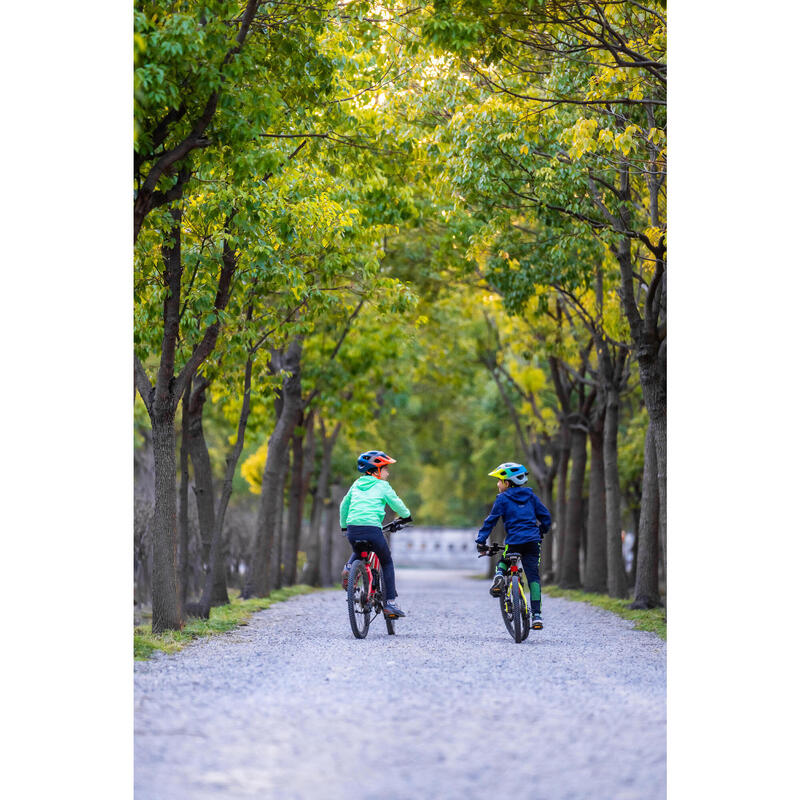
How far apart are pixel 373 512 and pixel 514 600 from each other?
190 cm

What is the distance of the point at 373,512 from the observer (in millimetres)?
11750

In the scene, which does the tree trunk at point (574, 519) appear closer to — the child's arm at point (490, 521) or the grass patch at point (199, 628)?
the grass patch at point (199, 628)

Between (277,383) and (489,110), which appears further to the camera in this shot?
(277,383)

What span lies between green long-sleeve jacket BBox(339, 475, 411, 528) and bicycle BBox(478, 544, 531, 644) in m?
1.30

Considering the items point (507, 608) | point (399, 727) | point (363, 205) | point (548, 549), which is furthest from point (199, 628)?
point (548, 549)

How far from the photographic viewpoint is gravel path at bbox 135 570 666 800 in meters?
5.91

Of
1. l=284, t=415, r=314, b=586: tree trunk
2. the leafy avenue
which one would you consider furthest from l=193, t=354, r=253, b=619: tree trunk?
l=284, t=415, r=314, b=586: tree trunk

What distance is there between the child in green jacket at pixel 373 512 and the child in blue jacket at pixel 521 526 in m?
1.08

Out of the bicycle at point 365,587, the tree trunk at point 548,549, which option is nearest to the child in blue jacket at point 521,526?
the bicycle at point 365,587
